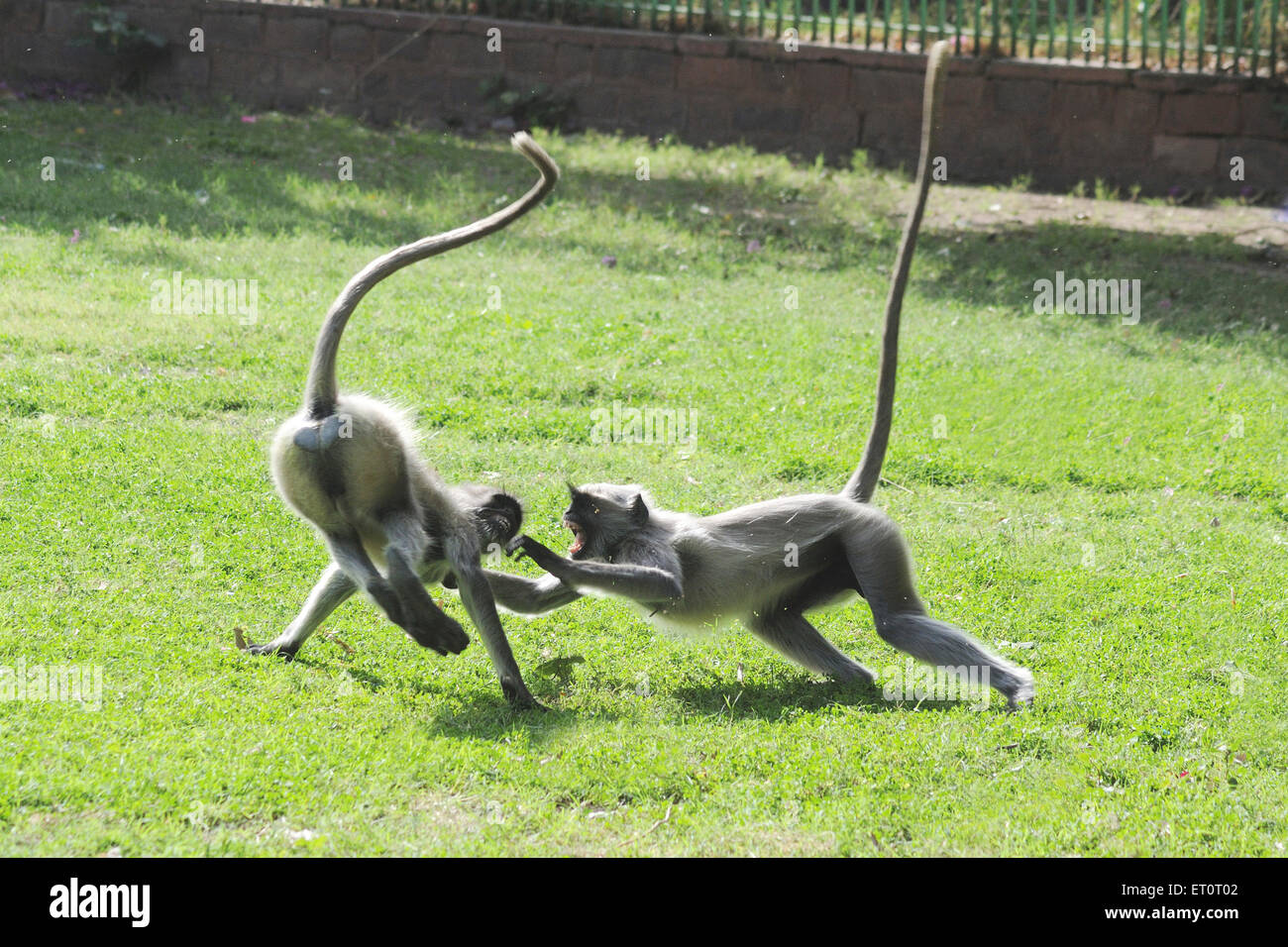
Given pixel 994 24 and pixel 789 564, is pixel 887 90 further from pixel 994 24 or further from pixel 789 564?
pixel 789 564

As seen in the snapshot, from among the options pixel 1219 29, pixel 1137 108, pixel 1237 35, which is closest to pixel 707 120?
pixel 1137 108

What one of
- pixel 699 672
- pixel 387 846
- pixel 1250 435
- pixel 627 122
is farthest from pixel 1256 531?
pixel 627 122

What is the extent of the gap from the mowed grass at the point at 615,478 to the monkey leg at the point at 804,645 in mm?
129

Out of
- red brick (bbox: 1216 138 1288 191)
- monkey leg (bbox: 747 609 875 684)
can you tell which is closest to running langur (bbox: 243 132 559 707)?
monkey leg (bbox: 747 609 875 684)

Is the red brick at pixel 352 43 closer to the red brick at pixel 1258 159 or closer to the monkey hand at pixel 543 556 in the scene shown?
the red brick at pixel 1258 159

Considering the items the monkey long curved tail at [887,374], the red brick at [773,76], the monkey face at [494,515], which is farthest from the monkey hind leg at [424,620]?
the red brick at [773,76]

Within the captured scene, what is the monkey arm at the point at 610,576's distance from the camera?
561 centimetres

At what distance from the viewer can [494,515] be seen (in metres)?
5.94

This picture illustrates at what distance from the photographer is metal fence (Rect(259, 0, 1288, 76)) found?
15383mm

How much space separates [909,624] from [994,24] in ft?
37.1

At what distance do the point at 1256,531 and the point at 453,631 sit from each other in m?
5.43

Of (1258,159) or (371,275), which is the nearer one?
(371,275)

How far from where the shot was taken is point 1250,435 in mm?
9930

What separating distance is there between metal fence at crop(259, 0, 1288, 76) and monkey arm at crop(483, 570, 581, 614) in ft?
36.1
